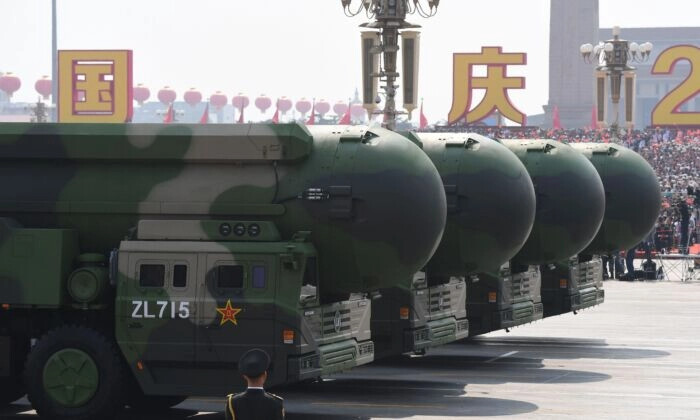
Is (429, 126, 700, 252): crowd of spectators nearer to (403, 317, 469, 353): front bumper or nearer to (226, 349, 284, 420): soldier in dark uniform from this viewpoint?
(403, 317, 469, 353): front bumper

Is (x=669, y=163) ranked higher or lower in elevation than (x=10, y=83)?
lower

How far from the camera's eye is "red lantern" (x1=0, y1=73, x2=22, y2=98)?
164m

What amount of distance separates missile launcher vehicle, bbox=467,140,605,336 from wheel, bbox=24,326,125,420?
27.8 ft

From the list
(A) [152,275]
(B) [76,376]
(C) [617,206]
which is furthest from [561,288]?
(B) [76,376]

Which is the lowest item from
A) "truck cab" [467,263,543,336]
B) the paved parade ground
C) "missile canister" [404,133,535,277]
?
the paved parade ground

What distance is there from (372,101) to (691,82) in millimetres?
50148

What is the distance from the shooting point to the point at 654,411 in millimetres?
18312

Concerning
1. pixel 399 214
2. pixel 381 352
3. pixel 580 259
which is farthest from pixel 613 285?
pixel 399 214

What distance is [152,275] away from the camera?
53.7 feet

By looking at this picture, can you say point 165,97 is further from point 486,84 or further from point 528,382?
point 528,382

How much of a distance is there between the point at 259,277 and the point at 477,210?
5016mm

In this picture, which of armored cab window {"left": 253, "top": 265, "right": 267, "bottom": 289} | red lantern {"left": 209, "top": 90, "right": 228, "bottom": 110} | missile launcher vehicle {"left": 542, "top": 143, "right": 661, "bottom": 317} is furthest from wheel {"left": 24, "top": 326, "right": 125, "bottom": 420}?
red lantern {"left": 209, "top": 90, "right": 228, "bottom": 110}

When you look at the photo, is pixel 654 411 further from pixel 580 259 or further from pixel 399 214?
pixel 580 259

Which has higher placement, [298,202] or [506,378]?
[298,202]
